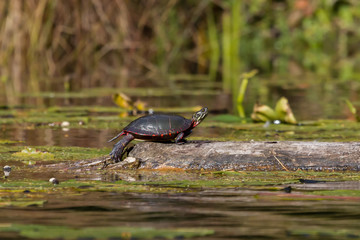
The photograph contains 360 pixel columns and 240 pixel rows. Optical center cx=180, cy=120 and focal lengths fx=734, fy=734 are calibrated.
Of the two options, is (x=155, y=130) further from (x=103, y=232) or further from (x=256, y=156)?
(x=103, y=232)

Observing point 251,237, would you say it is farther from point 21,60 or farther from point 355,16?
point 355,16

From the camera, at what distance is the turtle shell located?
4.64 m

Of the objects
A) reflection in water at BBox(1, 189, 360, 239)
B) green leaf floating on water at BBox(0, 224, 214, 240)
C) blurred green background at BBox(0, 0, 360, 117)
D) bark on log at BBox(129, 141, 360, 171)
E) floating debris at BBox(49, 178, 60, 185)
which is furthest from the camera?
blurred green background at BBox(0, 0, 360, 117)

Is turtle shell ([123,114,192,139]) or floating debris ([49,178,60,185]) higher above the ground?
turtle shell ([123,114,192,139])

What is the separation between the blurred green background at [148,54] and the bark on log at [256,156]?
4.41 metres

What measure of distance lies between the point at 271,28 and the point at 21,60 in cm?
1165

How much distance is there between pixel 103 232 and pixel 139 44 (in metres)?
13.2

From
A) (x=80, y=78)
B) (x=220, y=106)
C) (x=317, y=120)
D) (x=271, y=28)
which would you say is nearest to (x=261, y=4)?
(x=271, y=28)

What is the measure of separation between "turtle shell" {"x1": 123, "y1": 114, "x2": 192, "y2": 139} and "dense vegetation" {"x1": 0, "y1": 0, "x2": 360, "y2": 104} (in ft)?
17.8

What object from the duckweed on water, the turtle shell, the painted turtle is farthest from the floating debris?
the duckweed on water

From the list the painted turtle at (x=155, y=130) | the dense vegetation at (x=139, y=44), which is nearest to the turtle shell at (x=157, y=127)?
the painted turtle at (x=155, y=130)

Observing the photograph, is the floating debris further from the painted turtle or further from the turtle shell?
the turtle shell

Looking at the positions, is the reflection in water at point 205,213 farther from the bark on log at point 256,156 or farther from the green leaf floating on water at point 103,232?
the bark on log at point 256,156

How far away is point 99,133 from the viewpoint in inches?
267
